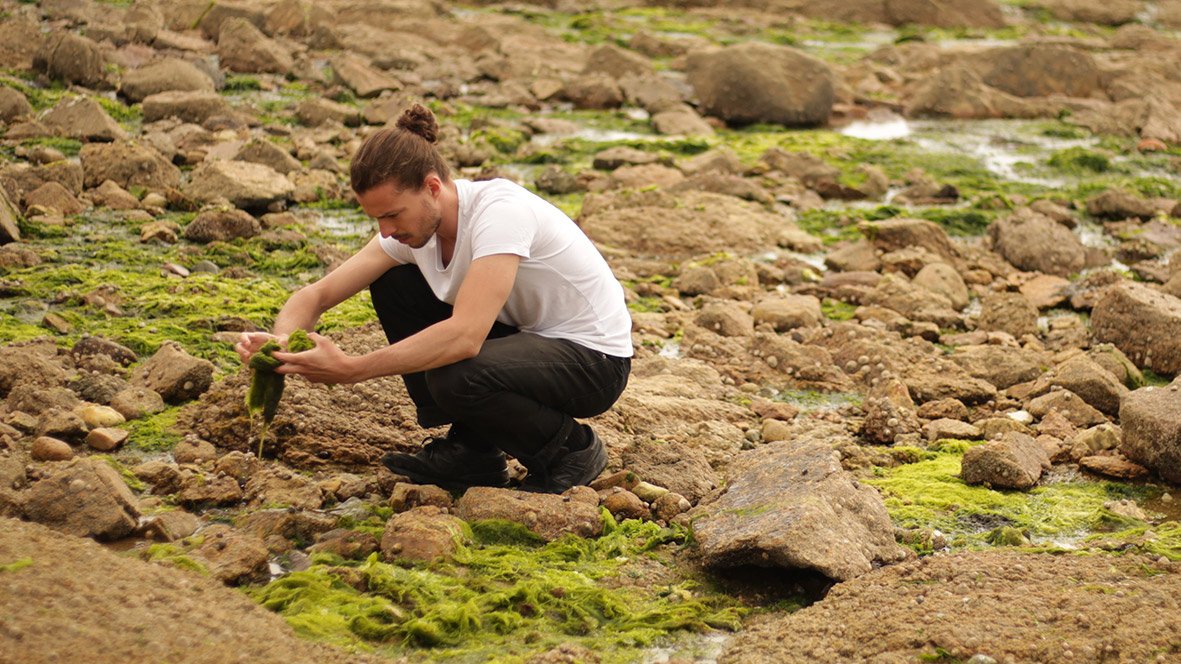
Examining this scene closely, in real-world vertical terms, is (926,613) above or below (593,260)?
below

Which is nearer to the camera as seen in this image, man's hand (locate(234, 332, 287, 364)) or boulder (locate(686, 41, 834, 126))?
man's hand (locate(234, 332, 287, 364))

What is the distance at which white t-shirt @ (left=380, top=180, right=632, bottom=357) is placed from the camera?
3.82m

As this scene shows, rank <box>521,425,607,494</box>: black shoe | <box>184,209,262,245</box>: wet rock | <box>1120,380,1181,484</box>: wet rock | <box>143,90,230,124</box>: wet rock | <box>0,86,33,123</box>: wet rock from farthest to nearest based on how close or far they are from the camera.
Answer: <box>143,90,230,124</box>: wet rock < <box>0,86,33,123</box>: wet rock < <box>184,209,262,245</box>: wet rock < <box>1120,380,1181,484</box>: wet rock < <box>521,425,607,494</box>: black shoe

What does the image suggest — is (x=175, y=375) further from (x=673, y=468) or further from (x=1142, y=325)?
(x=1142, y=325)

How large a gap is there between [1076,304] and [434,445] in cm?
463

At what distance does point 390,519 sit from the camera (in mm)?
3887

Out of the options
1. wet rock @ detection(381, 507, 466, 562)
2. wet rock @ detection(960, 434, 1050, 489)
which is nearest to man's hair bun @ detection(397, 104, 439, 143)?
wet rock @ detection(381, 507, 466, 562)

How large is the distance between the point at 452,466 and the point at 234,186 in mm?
3980

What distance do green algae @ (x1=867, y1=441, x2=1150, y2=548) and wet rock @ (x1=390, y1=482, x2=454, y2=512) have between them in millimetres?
1587

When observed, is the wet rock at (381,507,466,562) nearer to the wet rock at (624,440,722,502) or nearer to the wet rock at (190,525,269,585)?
the wet rock at (190,525,269,585)

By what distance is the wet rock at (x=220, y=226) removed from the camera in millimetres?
7031

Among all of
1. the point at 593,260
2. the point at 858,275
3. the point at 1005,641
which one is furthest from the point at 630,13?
the point at 1005,641

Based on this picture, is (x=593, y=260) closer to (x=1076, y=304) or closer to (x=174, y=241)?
(x=174, y=241)

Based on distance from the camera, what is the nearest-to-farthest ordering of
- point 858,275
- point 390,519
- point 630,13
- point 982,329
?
point 390,519 → point 982,329 → point 858,275 → point 630,13
